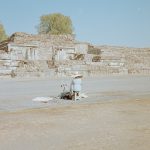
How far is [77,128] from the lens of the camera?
24.7 ft

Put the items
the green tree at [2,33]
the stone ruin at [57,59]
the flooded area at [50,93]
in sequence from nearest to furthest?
the flooded area at [50,93], the stone ruin at [57,59], the green tree at [2,33]

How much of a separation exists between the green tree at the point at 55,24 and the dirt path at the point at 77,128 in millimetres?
54079

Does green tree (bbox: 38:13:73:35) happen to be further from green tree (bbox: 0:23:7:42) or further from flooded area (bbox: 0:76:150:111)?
flooded area (bbox: 0:76:150:111)

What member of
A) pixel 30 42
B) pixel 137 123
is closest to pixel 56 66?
pixel 30 42

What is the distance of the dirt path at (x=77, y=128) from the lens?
20.0 ft

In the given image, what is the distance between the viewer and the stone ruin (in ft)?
102

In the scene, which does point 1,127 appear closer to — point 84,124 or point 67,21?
point 84,124

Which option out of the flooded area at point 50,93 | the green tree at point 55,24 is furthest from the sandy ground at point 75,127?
the green tree at point 55,24

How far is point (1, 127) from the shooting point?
7625 mm

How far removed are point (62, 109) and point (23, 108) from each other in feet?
4.76

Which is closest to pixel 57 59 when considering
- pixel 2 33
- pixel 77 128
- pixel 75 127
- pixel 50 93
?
pixel 50 93

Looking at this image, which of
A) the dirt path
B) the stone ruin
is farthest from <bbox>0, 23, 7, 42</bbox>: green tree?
the dirt path

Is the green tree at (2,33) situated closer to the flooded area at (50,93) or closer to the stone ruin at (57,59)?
the stone ruin at (57,59)

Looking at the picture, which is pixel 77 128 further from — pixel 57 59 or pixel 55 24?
pixel 55 24
